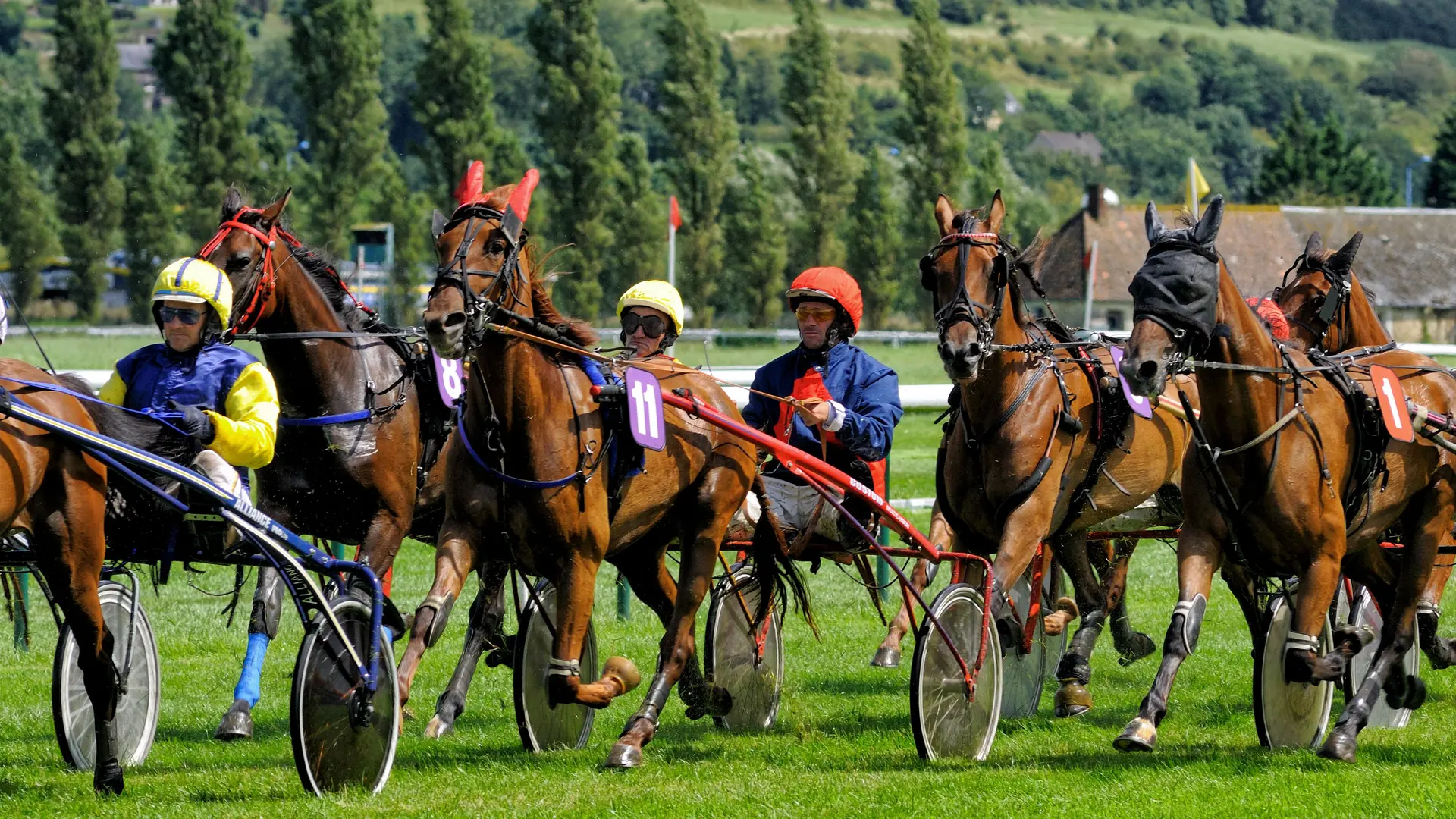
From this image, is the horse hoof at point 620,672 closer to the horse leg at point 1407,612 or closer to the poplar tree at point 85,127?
the horse leg at point 1407,612

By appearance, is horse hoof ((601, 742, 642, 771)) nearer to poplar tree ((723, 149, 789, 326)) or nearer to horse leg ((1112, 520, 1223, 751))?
horse leg ((1112, 520, 1223, 751))

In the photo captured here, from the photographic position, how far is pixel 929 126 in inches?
2026

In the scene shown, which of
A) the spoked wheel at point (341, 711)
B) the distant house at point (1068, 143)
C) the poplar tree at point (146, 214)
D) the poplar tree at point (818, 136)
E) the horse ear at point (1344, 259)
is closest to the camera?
the spoked wheel at point (341, 711)

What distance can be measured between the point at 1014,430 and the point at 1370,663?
6.19 feet

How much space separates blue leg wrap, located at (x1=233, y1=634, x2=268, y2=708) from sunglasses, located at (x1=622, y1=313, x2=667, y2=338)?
1993 millimetres

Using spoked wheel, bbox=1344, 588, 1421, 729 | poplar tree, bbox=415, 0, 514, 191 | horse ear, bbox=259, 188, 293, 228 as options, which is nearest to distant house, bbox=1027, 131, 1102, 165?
poplar tree, bbox=415, 0, 514, 191

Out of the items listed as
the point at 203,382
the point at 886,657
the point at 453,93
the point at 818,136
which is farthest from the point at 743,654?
the point at 818,136

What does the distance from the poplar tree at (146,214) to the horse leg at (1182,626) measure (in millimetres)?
43941

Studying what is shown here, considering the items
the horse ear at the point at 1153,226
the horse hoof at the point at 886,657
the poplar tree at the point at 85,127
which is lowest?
the horse hoof at the point at 886,657

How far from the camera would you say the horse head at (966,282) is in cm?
671

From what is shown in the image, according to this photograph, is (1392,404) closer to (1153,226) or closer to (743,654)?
(1153,226)

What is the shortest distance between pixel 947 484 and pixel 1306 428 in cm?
146

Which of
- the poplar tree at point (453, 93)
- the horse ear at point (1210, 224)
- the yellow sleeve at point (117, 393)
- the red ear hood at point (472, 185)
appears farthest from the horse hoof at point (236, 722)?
the poplar tree at point (453, 93)

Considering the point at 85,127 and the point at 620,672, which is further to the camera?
the point at 85,127
